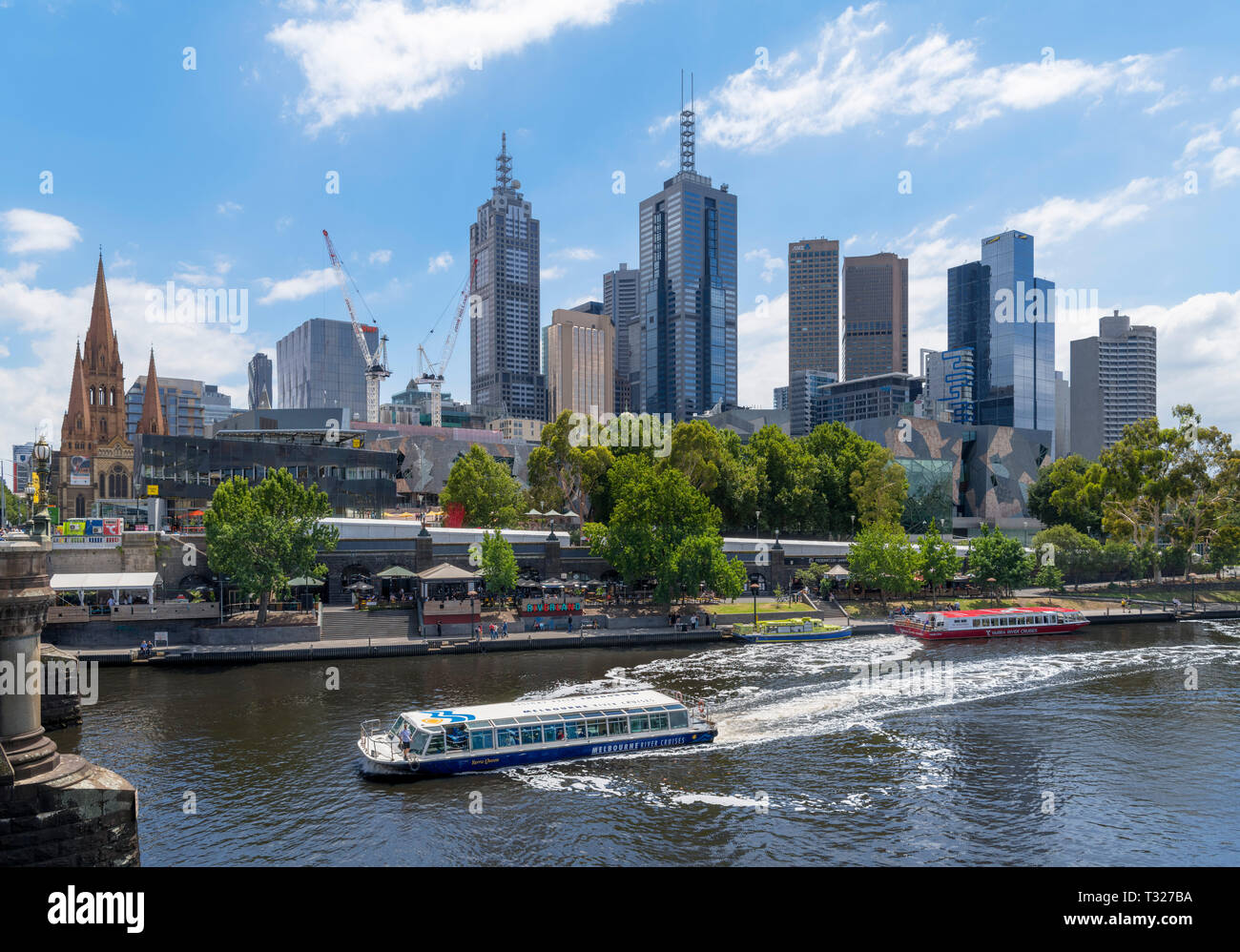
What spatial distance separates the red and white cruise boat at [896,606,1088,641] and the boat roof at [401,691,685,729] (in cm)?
4406

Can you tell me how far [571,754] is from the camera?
136 feet

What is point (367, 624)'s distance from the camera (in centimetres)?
7319

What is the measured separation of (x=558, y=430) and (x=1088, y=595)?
74.3 metres

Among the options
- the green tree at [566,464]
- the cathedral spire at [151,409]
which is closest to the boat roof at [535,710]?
the green tree at [566,464]

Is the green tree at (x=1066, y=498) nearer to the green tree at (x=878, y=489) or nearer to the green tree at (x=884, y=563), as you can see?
the green tree at (x=878, y=489)

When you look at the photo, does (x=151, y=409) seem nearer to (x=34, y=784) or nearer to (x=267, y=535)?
(x=267, y=535)

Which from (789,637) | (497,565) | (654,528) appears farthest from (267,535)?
(789,637)

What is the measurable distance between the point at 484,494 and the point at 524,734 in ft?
227

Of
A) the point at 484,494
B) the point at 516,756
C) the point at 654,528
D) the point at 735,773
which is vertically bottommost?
the point at 735,773

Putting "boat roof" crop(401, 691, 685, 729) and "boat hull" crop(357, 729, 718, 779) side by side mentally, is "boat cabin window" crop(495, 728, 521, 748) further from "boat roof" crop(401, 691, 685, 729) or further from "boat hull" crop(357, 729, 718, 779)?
"boat roof" crop(401, 691, 685, 729)

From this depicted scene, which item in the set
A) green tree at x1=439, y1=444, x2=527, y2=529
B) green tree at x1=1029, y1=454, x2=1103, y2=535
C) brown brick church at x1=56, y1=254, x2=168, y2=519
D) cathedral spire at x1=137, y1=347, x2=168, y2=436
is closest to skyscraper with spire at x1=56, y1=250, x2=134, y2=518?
brown brick church at x1=56, y1=254, x2=168, y2=519
